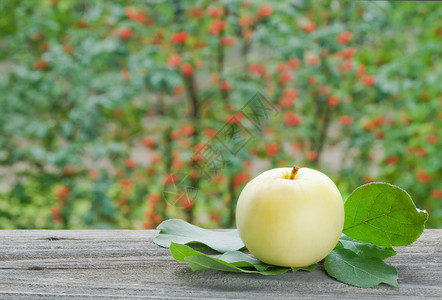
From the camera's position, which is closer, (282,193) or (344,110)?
(282,193)

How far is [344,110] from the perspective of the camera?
83.1 inches

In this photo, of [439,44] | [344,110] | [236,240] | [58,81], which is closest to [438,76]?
[439,44]

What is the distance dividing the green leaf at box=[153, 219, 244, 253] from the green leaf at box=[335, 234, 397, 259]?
117 millimetres

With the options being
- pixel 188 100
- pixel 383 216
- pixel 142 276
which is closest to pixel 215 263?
pixel 142 276

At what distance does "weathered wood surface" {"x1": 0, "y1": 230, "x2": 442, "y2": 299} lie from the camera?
21.3 inches

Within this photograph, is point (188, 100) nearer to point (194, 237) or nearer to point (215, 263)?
point (194, 237)

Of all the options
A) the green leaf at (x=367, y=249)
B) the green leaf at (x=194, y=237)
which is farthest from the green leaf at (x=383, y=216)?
the green leaf at (x=194, y=237)

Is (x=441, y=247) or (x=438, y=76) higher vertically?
(x=438, y=76)

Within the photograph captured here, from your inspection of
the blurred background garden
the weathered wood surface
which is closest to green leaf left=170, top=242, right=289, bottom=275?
the weathered wood surface

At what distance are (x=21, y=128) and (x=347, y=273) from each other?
1.59 meters

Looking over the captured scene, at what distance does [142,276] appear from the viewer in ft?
1.91

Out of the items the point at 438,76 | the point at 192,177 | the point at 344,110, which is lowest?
the point at 192,177

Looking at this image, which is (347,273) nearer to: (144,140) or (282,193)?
Answer: (282,193)

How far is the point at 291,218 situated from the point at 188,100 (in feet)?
5.17
